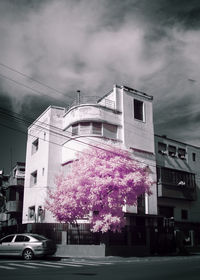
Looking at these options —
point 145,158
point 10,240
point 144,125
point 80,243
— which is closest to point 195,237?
point 145,158

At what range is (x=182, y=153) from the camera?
36.7 m

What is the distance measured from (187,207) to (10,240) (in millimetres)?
21645

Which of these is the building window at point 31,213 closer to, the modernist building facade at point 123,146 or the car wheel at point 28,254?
the modernist building facade at point 123,146

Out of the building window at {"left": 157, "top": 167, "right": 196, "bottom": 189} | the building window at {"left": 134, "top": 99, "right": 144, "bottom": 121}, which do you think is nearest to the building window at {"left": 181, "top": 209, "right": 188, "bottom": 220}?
the building window at {"left": 157, "top": 167, "right": 196, "bottom": 189}

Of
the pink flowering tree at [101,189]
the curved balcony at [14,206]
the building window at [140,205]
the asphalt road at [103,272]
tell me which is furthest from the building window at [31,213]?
the asphalt road at [103,272]

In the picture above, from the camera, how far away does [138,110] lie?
3278cm

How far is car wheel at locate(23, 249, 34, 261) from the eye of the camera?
1858 centimetres

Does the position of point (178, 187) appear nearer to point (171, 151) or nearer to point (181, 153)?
point (171, 151)

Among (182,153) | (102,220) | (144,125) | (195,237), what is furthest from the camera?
(182,153)

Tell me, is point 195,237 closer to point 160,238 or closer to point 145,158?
point 160,238

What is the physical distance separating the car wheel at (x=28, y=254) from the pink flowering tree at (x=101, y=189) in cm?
419

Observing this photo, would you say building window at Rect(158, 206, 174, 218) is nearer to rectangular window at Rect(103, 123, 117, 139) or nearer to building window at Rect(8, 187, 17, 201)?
rectangular window at Rect(103, 123, 117, 139)

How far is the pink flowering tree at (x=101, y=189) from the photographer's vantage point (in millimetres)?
21416

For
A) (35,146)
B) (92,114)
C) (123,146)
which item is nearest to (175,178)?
(123,146)
